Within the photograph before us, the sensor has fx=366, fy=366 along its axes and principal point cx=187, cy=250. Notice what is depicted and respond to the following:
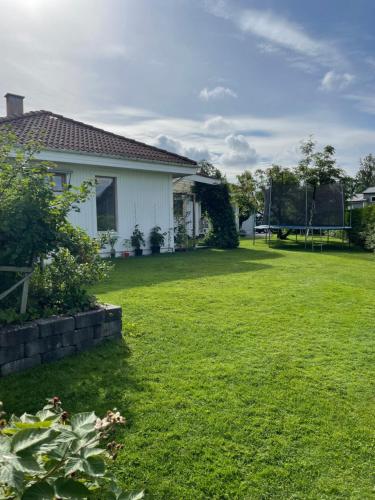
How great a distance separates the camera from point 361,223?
1481 cm

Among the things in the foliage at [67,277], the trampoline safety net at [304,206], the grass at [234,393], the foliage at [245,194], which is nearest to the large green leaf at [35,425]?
the grass at [234,393]

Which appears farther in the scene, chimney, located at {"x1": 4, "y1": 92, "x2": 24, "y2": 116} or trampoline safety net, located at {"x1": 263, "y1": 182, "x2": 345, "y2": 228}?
trampoline safety net, located at {"x1": 263, "y1": 182, "x2": 345, "y2": 228}

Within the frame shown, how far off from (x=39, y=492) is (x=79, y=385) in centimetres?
198

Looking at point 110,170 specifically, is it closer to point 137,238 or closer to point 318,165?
point 137,238

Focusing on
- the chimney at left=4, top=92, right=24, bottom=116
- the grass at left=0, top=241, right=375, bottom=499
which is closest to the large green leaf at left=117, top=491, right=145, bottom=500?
the grass at left=0, top=241, right=375, bottom=499

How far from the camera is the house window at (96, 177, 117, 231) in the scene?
1038 centimetres

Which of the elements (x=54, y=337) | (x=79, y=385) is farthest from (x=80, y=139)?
(x=79, y=385)

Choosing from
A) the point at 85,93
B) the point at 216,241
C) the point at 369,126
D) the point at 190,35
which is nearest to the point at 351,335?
the point at 190,35

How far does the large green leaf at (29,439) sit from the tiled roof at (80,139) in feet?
28.4

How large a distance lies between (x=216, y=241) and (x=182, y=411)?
11.8 m

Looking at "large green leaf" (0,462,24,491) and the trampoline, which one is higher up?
the trampoline

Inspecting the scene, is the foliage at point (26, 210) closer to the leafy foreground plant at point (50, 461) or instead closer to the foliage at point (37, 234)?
the foliage at point (37, 234)

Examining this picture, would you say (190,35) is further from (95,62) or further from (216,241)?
(216,241)

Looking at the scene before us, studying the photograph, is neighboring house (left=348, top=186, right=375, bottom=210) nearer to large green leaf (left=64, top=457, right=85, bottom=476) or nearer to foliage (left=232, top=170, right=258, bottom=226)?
foliage (left=232, top=170, right=258, bottom=226)
